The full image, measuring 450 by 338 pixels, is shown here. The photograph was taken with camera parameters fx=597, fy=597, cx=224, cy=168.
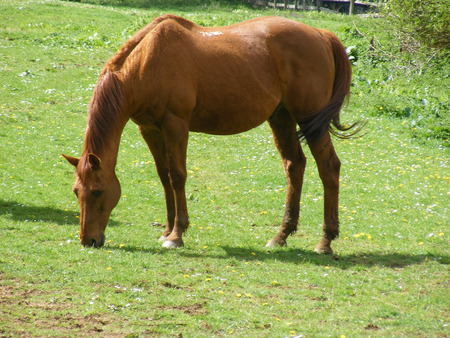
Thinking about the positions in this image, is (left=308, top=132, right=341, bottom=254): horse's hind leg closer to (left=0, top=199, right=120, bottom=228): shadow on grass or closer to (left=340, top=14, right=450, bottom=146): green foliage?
(left=0, top=199, right=120, bottom=228): shadow on grass

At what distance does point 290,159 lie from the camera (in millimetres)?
7875

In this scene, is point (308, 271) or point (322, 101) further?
point (322, 101)

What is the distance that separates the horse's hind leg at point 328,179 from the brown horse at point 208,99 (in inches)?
0.5

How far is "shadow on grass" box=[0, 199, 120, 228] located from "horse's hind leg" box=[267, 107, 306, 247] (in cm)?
245

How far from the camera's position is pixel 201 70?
718 centimetres

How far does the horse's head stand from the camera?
259 inches

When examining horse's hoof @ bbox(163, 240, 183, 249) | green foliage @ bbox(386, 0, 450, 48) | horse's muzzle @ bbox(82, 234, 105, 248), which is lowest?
horse's hoof @ bbox(163, 240, 183, 249)

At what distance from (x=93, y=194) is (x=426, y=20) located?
10.7 meters

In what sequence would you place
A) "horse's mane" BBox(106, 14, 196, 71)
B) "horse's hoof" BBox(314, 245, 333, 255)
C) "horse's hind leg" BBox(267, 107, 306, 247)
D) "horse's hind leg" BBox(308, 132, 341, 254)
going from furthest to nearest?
"horse's hind leg" BBox(267, 107, 306, 247), "horse's hind leg" BBox(308, 132, 341, 254), "horse's hoof" BBox(314, 245, 333, 255), "horse's mane" BBox(106, 14, 196, 71)

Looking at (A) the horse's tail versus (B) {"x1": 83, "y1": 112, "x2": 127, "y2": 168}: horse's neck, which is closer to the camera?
(B) {"x1": 83, "y1": 112, "x2": 127, "y2": 168}: horse's neck

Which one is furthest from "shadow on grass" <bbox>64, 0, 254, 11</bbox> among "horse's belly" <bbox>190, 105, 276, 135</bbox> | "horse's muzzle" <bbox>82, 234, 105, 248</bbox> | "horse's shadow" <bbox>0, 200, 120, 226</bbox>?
"horse's muzzle" <bbox>82, 234, 105, 248</bbox>

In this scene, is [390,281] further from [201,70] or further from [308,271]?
[201,70]

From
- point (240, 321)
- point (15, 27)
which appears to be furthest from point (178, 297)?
point (15, 27)

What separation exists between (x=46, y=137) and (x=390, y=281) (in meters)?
9.11
